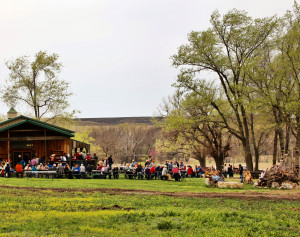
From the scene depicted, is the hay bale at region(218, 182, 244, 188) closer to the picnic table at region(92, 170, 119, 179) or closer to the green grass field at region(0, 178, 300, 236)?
the green grass field at region(0, 178, 300, 236)

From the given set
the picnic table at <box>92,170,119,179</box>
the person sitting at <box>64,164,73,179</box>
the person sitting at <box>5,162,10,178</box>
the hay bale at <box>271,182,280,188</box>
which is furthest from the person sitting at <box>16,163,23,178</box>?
the hay bale at <box>271,182,280,188</box>

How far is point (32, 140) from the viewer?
41219 millimetres

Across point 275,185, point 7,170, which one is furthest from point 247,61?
point 7,170

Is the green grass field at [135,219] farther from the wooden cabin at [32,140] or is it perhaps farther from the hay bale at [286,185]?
the wooden cabin at [32,140]

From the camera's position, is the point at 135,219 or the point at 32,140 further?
the point at 32,140

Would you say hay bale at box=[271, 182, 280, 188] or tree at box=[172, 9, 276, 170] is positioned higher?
tree at box=[172, 9, 276, 170]

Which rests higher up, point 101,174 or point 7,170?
point 7,170

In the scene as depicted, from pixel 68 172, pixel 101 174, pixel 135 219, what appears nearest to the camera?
pixel 135 219

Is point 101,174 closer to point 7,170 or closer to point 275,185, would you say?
point 7,170

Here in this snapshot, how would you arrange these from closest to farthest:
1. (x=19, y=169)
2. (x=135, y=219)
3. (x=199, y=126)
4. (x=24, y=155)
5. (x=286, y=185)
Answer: (x=135, y=219), (x=286, y=185), (x=19, y=169), (x=24, y=155), (x=199, y=126)

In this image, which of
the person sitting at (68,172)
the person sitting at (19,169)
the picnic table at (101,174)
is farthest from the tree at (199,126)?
the person sitting at (19,169)

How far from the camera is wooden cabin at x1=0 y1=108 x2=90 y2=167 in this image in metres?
40.3

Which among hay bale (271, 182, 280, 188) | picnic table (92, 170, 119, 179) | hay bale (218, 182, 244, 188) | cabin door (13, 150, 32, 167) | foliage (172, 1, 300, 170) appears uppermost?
foliage (172, 1, 300, 170)

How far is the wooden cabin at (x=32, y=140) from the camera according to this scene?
40281 millimetres
